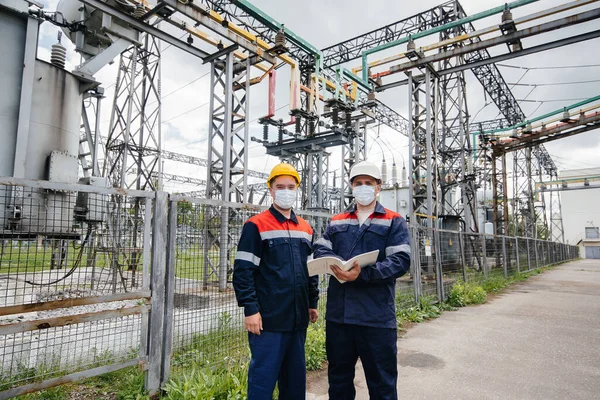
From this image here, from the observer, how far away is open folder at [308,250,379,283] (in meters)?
2.51

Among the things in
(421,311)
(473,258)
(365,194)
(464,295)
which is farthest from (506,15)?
(365,194)

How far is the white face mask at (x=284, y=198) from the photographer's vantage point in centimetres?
289

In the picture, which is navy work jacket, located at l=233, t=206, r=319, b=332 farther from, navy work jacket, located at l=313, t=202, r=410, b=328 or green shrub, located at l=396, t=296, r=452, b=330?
green shrub, located at l=396, t=296, r=452, b=330

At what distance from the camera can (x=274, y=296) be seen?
8.61ft

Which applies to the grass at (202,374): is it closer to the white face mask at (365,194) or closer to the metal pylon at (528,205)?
the white face mask at (365,194)

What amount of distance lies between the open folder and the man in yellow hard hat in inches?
6.8

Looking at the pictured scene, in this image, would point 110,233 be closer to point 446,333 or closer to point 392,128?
point 446,333

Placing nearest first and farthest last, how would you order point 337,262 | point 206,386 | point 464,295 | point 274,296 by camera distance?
point 337,262
point 274,296
point 206,386
point 464,295

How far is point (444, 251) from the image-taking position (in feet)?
29.4

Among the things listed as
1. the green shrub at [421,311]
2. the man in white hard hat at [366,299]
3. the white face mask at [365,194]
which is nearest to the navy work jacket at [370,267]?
the man in white hard hat at [366,299]

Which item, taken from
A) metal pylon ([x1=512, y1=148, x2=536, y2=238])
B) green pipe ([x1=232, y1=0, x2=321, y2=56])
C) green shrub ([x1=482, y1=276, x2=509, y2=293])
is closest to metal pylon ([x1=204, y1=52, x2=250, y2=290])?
green pipe ([x1=232, y1=0, x2=321, y2=56])

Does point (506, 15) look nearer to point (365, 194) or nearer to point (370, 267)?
point (365, 194)

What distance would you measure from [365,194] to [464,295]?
6.77 metres

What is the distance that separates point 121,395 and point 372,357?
2.32 m
